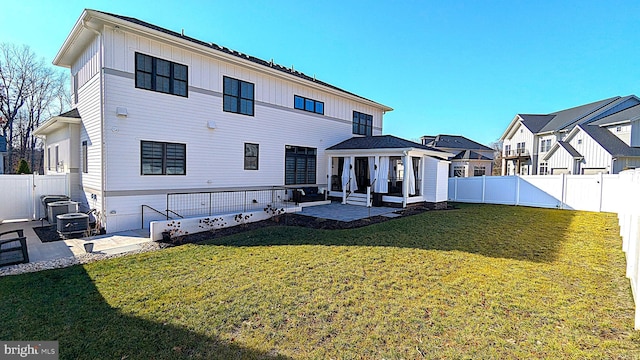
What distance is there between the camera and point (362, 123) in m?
18.7

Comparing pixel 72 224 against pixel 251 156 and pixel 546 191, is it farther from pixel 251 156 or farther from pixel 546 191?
pixel 546 191

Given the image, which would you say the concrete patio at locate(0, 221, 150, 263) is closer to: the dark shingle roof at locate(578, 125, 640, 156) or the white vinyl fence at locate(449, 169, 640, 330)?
the white vinyl fence at locate(449, 169, 640, 330)

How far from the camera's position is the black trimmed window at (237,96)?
38.4 feet

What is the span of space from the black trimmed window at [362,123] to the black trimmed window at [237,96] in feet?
25.2

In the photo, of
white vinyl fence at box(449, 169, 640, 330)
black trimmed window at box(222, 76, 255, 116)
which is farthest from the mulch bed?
white vinyl fence at box(449, 169, 640, 330)

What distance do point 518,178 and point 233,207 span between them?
15.3 metres

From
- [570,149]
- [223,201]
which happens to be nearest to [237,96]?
[223,201]

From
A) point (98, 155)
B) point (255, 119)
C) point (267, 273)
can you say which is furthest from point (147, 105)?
point (267, 273)

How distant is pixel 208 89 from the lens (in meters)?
11.1

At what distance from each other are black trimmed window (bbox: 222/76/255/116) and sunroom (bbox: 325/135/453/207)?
16.9 ft

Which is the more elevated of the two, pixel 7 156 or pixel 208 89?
pixel 208 89

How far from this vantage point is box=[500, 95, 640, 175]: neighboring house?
2303 centimetres

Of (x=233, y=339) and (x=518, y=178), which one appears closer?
(x=233, y=339)

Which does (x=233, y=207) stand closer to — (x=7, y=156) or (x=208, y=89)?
(x=208, y=89)
